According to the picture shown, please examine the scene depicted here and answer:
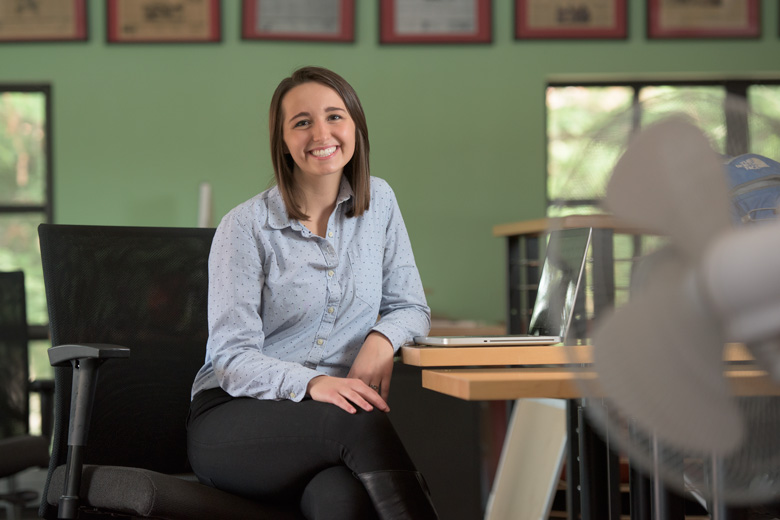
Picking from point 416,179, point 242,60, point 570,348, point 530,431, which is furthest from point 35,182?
point 570,348

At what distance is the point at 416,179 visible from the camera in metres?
4.27

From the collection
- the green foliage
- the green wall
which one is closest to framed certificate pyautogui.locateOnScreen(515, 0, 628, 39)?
the green wall

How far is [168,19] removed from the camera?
4215 mm

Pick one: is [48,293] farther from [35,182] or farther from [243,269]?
[35,182]

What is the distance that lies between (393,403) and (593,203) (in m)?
1.21

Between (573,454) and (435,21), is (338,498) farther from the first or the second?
(435,21)

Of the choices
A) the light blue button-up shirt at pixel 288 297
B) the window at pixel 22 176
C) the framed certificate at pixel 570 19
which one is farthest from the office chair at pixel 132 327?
the framed certificate at pixel 570 19

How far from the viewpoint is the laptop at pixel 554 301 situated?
3.52 ft

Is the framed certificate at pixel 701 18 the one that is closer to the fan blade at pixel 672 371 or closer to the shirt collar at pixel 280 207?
the shirt collar at pixel 280 207

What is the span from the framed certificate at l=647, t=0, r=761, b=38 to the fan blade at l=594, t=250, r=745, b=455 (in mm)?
3970

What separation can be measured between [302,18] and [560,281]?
3.31 meters

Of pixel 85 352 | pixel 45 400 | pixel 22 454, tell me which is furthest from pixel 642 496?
pixel 45 400

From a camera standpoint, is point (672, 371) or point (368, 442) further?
point (368, 442)

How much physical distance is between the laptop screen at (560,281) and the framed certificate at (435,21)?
9.53 feet
